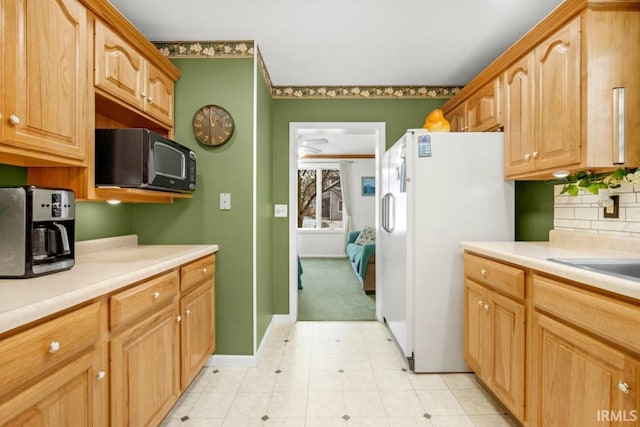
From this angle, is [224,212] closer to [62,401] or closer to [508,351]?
[62,401]

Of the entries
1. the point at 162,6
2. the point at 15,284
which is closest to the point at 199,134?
the point at 162,6

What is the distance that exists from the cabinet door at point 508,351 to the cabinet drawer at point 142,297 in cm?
176

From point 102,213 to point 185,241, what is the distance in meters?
0.54

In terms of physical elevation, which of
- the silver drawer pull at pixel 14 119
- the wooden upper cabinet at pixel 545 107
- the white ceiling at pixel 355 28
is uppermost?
the white ceiling at pixel 355 28

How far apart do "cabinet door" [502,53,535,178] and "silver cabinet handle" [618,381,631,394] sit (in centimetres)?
122

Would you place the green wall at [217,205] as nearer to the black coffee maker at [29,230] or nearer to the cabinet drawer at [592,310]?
the black coffee maker at [29,230]

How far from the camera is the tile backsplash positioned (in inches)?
61.6

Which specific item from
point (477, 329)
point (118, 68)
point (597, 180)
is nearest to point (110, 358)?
point (118, 68)

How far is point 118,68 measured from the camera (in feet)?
5.26

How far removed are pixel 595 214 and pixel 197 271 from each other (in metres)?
2.43

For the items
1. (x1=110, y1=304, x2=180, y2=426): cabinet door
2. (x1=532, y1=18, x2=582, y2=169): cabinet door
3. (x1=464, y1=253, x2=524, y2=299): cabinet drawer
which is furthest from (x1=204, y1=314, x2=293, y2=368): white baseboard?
(x1=532, y1=18, x2=582, y2=169): cabinet door

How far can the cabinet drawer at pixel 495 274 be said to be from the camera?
4.83 feet

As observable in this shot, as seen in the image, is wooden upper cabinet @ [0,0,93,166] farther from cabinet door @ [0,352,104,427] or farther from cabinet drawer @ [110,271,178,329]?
cabinet door @ [0,352,104,427]

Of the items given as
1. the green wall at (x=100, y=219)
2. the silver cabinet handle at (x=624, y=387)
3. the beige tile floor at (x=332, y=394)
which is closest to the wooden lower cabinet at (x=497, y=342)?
the beige tile floor at (x=332, y=394)
